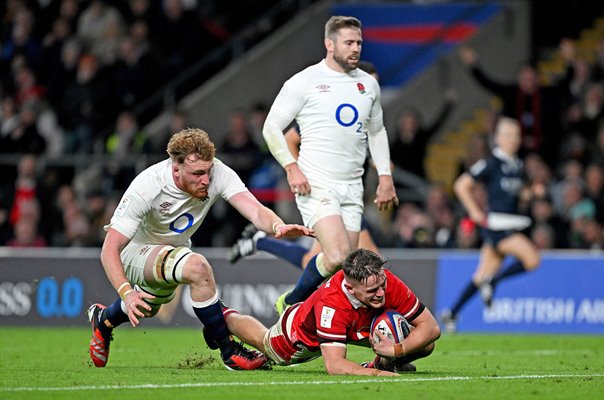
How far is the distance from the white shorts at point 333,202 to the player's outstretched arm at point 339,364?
1.97 metres

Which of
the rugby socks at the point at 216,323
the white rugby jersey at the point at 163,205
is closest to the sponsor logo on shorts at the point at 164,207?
the white rugby jersey at the point at 163,205

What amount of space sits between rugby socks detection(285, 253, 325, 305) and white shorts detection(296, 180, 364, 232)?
33 cm

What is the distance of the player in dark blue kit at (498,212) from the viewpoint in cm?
1534

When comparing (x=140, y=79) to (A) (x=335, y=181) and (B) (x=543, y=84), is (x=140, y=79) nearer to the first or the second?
(B) (x=543, y=84)

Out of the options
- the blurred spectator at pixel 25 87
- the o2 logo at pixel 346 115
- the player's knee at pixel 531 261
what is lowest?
the player's knee at pixel 531 261

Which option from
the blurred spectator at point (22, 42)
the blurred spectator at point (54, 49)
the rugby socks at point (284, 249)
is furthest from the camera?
the blurred spectator at point (22, 42)

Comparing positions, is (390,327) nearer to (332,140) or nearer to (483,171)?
(332,140)

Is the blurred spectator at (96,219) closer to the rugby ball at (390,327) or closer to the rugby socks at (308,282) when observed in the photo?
the rugby socks at (308,282)

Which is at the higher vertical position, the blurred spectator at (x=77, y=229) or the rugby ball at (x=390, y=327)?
the rugby ball at (x=390, y=327)

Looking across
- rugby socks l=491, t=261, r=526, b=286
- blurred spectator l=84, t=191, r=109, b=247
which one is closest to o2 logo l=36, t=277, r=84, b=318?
blurred spectator l=84, t=191, r=109, b=247

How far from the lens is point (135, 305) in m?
8.46

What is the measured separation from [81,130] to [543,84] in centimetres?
740

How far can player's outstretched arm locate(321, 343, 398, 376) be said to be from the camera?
8.62 meters

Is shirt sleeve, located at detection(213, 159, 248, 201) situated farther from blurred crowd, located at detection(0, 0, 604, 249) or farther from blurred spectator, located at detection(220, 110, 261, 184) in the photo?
blurred spectator, located at detection(220, 110, 261, 184)
